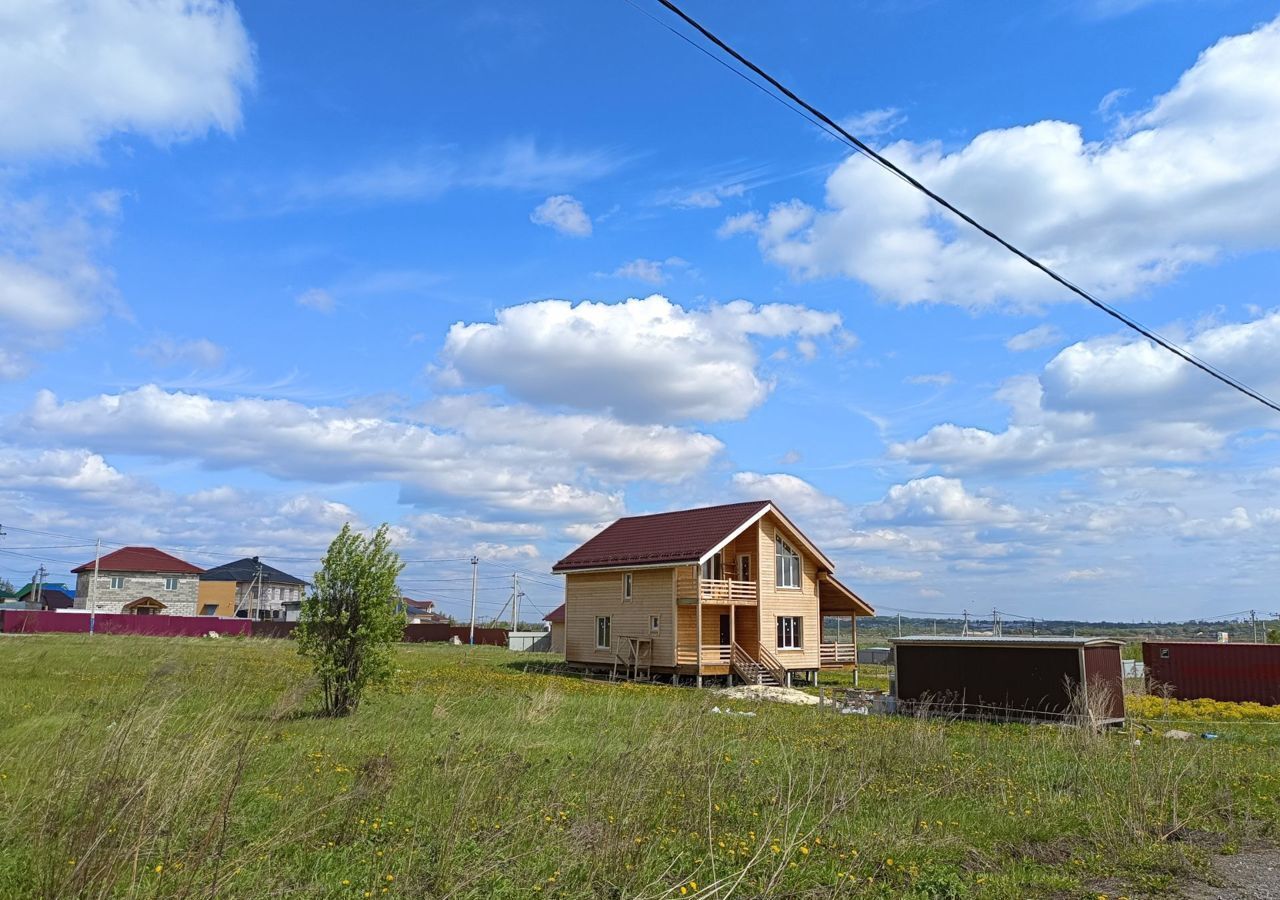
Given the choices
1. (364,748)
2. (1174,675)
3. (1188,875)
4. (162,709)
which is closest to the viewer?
(162,709)

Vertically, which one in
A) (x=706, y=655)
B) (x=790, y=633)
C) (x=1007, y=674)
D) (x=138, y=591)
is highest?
(x=138, y=591)

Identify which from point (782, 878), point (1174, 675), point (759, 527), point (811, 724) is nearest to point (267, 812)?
point (782, 878)

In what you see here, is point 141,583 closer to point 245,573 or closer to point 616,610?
point 245,573

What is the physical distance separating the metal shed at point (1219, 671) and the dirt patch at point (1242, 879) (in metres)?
24.0

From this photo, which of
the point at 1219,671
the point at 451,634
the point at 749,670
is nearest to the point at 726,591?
the point at 749,670

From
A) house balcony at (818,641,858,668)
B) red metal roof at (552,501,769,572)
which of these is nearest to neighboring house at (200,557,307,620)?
red metal roof at (552,501,769,572)

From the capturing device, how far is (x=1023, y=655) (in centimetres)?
2248

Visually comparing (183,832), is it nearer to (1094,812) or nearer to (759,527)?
(1094,812)

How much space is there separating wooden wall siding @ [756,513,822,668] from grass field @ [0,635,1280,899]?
69.6ft

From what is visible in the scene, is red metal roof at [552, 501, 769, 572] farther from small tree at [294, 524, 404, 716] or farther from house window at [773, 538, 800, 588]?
small tree at [294, 524, 404, 716]

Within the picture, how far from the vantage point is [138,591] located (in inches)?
2940

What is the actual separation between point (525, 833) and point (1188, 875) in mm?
5333

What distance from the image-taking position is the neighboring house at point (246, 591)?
85.8 m

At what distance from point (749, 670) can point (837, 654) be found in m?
Answer: 6.94
